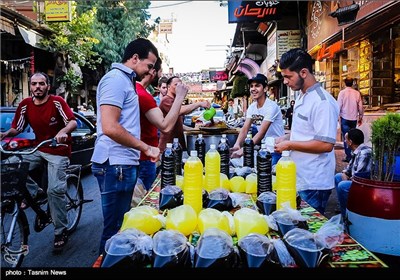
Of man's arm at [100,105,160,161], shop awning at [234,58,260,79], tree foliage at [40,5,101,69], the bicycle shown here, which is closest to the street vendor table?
man's arm at [100,105,160,161]

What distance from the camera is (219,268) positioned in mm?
1440

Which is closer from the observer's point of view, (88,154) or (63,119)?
(63,119)

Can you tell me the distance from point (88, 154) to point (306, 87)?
6989 millimetres

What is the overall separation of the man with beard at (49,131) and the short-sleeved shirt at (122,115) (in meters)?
1.64

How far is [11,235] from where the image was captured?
12.0 ft

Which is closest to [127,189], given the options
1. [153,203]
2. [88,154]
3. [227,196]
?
[153,203]

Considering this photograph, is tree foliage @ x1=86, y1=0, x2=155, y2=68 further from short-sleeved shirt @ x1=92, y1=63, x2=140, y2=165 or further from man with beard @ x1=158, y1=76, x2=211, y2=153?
short-sleeved shirt @ x1=92, y1=63, x2=140, y2=165

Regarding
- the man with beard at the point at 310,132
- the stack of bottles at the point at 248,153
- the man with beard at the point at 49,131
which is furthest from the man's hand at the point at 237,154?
the man with beard at the point at 49,131

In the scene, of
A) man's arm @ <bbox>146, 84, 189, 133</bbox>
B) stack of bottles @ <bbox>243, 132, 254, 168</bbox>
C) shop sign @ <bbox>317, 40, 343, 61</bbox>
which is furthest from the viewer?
shop sign @ <bbox>317, 40, 343, 61</bbox>

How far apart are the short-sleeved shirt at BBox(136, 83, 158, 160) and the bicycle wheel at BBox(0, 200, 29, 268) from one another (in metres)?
1.38

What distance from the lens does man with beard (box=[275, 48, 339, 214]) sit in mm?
2918

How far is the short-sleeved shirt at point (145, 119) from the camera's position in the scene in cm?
356

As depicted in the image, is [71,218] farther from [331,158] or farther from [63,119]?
[331,158]

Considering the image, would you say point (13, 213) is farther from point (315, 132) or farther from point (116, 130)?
point (315, 132)
